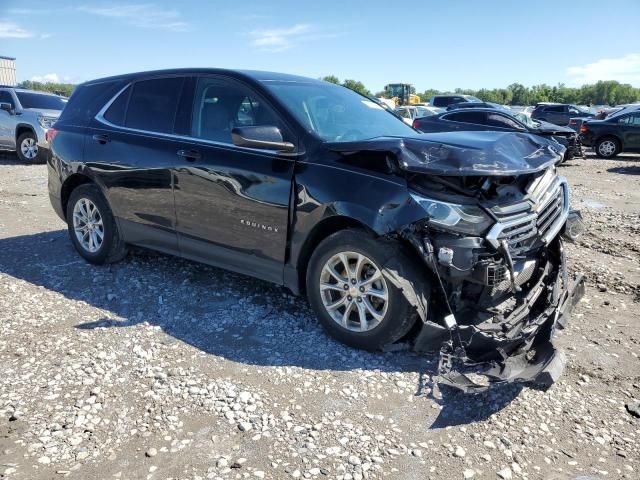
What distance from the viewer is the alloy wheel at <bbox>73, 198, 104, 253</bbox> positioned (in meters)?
5.34

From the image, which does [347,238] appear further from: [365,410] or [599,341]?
[599,341]

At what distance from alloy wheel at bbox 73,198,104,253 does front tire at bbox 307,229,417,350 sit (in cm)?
266

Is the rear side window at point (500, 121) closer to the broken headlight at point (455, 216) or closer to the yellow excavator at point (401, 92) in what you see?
the broken headlight at point (455, 216)

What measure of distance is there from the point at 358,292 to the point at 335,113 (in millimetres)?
1605

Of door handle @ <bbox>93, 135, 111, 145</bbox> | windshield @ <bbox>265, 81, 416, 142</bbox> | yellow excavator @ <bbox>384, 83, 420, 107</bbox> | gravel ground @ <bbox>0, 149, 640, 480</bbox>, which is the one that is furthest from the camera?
yellow excavator @ <bbox>384, 83, 420, 107</bbox>

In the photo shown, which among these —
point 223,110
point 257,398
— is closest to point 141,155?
point 223,110

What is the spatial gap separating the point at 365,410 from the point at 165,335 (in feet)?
5.61

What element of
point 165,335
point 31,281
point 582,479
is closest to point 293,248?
point 165,335

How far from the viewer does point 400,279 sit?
3338 millimetres

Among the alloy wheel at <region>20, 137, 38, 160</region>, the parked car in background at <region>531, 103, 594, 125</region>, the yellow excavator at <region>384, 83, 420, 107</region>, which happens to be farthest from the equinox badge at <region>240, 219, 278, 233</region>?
the yellow excavator at <region>384, 83, 420, 107</region>

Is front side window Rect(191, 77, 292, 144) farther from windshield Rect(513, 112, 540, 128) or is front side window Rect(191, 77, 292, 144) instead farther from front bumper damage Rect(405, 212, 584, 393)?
windshield Rect(513, 112, 540, 128)

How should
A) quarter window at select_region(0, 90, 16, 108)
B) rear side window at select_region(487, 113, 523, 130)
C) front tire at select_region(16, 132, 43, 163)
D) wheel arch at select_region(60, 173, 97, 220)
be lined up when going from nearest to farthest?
wheel arch at select_region(60, 173, 97, 220) < front tire at select_region(16, 132, 43, 163) < quarter window at select_region(0, 90, 16, 108) < rear side window at select_region(487, 113, 523, 130)

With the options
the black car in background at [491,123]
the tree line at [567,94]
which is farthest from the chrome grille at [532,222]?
the tree line at [567,94]

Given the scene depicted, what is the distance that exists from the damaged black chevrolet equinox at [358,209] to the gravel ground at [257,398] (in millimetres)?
276
